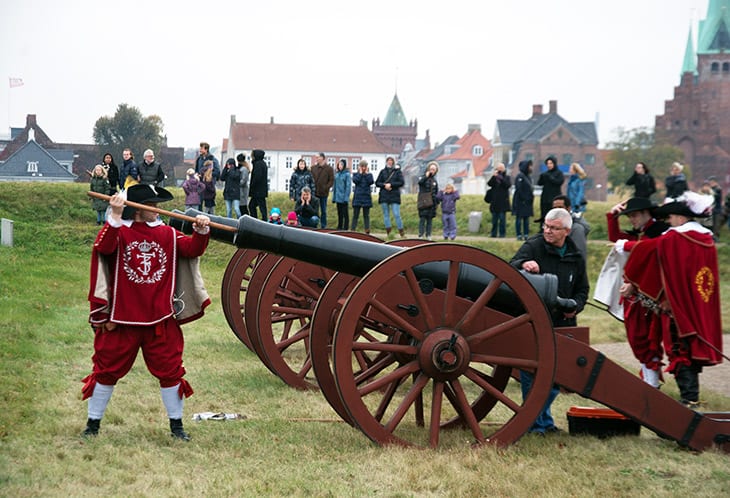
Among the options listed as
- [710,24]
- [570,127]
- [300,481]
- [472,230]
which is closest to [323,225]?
[472,230]

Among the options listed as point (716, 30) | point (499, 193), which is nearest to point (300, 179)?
point (499, 193)

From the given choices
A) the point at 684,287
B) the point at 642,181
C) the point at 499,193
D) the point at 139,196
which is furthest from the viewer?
the point at 499,193

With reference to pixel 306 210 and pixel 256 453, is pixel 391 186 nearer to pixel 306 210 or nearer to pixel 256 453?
pixel 306 210

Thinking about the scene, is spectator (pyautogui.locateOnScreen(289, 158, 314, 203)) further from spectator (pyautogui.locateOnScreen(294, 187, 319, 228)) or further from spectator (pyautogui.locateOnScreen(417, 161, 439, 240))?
spectator (pyautogui.locateOnScreen(417, 161, 439, 240))

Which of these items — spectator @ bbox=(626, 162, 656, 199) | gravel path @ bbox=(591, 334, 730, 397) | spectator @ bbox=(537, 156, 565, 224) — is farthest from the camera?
spectator @ bbox=(537, 156, 565, 224)

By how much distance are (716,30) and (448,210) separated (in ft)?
325

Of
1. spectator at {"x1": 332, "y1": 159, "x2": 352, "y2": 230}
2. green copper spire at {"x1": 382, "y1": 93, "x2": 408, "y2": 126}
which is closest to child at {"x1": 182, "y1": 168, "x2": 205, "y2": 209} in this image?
spectator at {"x1": 332, "y1": 159, "x2": 352, "y2": 230}

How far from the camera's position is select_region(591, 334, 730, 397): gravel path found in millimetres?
9562

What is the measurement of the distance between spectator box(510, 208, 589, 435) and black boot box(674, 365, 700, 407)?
116 cm

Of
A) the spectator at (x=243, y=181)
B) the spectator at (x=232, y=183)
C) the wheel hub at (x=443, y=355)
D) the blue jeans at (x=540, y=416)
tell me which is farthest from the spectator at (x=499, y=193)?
the wheel hub at (x=443, y=355)

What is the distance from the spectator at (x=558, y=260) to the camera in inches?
273

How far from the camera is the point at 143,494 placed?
4.99 metres

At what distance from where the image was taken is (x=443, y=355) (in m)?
5.91

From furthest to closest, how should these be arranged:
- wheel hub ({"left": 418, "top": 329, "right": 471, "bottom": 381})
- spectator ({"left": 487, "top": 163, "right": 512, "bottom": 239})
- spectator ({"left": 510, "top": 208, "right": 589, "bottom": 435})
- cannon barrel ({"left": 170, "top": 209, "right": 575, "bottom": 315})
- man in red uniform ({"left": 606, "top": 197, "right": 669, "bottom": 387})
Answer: spectator ({"left": 487, "top": 163, "right": 512, "bottom": 239}), man in red uniform ({"left": 606, "top": 197, "right": 669, "bottom": 387}), spectator ({"left": 510, "top": 208, "right": 589, "bottom": 435}), cannon barrel ({"left": 170, "top": 209, "right": 575, "bottom": 315}), wheel hub ({"left": 418, "top": 329, "right": 471, "bottom": 381})
